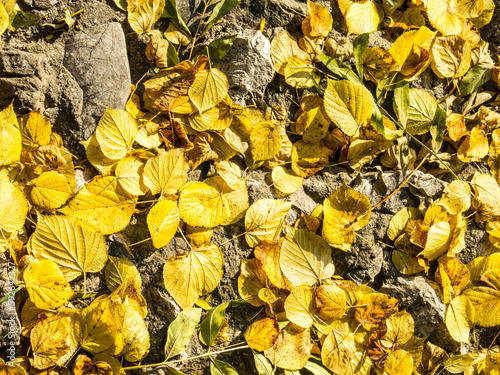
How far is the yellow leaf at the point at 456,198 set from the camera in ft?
4.37

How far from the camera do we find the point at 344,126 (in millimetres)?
1226

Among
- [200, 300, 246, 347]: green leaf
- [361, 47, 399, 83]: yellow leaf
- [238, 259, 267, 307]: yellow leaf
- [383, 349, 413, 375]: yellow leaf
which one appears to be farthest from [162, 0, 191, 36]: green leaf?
[383, 349, 413, 375]: yellow leaf

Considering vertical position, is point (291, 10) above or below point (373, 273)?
above

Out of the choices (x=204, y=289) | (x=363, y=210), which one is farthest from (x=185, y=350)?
(x=363, y=210)

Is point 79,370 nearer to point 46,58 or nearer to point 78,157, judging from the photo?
point 78,157

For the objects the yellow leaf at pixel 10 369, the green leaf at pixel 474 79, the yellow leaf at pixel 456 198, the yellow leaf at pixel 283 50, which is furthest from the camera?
the green leaf at pixel 474 79

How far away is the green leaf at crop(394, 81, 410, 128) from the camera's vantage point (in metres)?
1.33

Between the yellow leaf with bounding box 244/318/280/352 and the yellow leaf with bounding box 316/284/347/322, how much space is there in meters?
0.15

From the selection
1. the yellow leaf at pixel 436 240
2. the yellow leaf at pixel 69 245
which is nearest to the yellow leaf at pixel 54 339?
the yellow leaf at pixel 69 245

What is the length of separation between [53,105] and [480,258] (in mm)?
1430

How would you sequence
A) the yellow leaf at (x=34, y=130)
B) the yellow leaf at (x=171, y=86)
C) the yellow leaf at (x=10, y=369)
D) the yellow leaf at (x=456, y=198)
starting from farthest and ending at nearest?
the yellow leaf at (x=456, y=198) < the yellow leaf at (x=171, y=86) < the yellow leaf at (x=34, y=130) < the yellow leaf at (x=10, y=369)

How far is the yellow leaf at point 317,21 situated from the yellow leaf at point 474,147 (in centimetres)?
63

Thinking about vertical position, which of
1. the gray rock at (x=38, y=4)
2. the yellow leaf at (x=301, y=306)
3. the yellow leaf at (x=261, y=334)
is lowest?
the yellow leaf at (x=261, y=334)

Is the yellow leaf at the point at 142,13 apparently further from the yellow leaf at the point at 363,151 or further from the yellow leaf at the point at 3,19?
the yellow leaf at the point at 363,151
